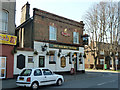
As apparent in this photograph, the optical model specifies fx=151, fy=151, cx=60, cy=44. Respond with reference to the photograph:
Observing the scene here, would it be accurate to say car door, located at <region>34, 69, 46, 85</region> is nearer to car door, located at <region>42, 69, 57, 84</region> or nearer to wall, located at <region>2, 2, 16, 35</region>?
car door, located at <region>42, 69, 57, 84</region>

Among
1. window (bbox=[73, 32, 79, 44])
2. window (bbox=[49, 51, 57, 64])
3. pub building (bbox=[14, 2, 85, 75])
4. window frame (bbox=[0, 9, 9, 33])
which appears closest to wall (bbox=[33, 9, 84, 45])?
pub building (bbox=[14, 2, 85, 75])

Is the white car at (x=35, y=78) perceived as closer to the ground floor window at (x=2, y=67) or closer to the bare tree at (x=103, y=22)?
the ground floor window at (x=2, y=67)

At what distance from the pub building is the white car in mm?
5485

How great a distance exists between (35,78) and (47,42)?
365 inches

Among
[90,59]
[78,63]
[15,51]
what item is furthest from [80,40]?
[90,59]

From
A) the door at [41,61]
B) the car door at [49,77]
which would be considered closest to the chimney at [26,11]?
the door at [41,61]

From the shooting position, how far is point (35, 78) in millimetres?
10312

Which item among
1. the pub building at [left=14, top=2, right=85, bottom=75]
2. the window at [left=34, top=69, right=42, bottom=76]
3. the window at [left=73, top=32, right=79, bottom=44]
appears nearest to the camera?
the window at [left=34, top=69, right=42, bottom=76]

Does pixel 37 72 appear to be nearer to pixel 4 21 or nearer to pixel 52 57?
pixel 4 21

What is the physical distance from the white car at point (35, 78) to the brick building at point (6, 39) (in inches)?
174

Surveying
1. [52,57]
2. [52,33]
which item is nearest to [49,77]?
[52,57]

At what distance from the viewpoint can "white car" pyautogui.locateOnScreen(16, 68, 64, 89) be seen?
10.0 m

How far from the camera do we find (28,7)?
21797 millimetres

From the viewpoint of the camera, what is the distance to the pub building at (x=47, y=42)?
17.2m
